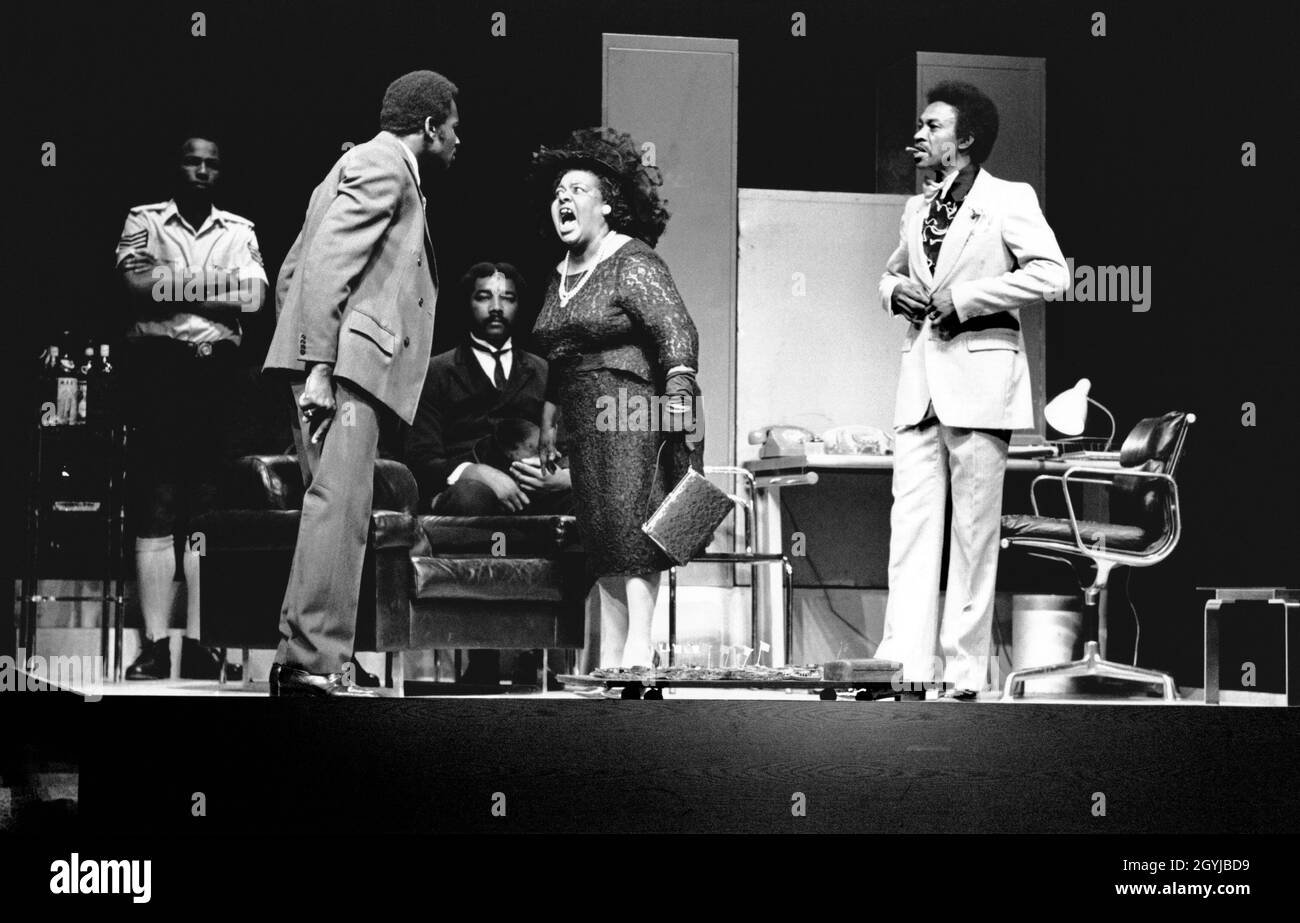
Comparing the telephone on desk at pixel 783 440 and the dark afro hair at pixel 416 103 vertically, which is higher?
the dark afro hair at pixel 416 103

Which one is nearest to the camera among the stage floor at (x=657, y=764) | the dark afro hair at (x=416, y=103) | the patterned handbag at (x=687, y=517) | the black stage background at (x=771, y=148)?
the stage floor at (x=657, y=764)

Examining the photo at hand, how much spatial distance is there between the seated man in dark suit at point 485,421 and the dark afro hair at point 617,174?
586mm

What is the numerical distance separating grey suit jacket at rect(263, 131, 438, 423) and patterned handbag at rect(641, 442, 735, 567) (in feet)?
3.46

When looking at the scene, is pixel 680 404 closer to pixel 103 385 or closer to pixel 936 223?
pixel 936 223

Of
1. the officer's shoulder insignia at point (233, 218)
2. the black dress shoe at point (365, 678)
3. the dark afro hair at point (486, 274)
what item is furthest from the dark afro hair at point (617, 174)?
the black dress shoe at point (365, 678)

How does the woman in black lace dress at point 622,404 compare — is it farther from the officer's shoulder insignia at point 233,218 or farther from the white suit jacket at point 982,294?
the officer's shoulder insignia at point 233,218

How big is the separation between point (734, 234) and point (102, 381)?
8.46 feet

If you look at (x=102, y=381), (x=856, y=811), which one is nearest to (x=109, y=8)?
(x=102, y=381)

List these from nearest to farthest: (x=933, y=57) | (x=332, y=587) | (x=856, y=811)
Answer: (x=856, y=811)
(x=332, y=587)
(x=933, y=57)

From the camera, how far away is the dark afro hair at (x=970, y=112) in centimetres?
473

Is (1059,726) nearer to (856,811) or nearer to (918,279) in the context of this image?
(856,811)

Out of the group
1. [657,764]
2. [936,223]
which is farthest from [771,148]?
[657,764]

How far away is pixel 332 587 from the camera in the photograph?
174 inches
